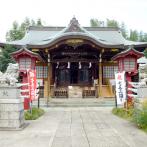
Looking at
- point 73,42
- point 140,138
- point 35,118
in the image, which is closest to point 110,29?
point 73,42

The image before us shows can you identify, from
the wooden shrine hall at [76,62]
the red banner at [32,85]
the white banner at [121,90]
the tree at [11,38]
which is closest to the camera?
the red banner at [32,85]

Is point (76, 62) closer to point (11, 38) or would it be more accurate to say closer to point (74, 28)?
point (74, 28)

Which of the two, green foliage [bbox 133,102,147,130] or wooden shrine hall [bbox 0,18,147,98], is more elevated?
wooden shrine hall [bbox 0,18,147,98]

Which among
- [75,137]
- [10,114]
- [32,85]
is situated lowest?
[75,137]

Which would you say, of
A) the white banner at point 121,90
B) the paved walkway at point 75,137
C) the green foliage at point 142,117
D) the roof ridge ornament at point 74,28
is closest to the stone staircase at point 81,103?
the roof ridge ornament at point 74,28

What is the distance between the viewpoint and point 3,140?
324 inches

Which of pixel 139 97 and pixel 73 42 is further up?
pixel 73 42

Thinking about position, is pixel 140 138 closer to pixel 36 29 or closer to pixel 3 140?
pixel 3 140

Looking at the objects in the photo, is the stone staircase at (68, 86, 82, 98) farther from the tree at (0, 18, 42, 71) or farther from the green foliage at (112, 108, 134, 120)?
the green foliage at (112, 108, 134, 120)

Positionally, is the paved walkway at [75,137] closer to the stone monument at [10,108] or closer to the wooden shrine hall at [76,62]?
the stone monument at [10,108]

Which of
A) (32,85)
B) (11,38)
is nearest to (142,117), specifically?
(32,85)

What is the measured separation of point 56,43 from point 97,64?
210 inches

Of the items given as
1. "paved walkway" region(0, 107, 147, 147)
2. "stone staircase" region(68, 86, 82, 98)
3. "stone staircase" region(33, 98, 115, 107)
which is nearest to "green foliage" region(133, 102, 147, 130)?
"paved walkway" region(0, 107, 147, 147)

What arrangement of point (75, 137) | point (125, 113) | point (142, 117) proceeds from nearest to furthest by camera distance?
point (75, 137) → point (142, 117) → point (125, 113)
